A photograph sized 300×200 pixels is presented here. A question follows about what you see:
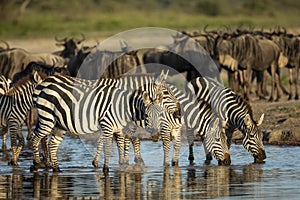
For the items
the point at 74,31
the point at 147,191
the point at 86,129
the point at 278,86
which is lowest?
the point at 147,191

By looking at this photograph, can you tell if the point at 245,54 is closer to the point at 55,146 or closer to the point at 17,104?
the point at 17,104

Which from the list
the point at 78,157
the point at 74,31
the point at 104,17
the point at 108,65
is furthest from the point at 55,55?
the point at 104,17

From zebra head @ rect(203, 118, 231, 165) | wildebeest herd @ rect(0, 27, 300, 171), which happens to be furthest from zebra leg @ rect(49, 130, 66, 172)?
zebra head @ rect(203, 118, 231, 165)

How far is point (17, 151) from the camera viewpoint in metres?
14.1

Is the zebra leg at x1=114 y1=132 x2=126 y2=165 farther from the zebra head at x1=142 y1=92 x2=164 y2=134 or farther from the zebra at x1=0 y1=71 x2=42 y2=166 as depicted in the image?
the zebra at x1=0 y1=71 x2=42 y2=166

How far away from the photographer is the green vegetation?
49.0 meters

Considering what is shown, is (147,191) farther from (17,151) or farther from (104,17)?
(104,17)

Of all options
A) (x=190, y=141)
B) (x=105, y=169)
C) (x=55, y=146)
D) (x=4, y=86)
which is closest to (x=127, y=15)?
(x=4, y=86)

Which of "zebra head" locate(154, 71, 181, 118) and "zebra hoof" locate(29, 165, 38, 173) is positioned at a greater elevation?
"zebra head" locate(154, 71, 181, 118)

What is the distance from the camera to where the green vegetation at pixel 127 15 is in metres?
49.0

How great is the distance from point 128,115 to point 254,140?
6.40ft

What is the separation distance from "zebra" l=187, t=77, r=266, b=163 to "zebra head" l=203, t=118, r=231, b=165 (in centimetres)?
27

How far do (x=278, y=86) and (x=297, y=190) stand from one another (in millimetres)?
13737

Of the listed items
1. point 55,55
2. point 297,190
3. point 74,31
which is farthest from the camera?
point 74,31
